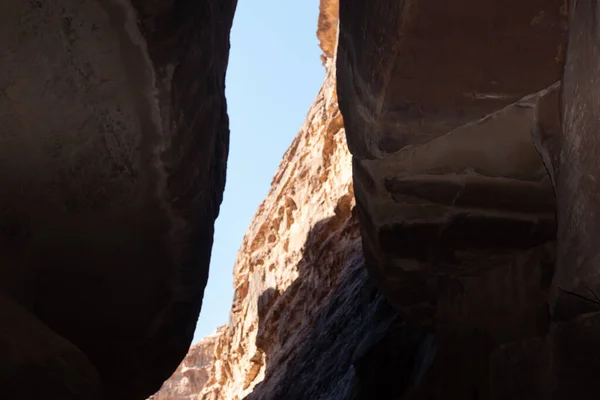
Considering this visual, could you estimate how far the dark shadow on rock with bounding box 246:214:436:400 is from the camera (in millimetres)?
6145

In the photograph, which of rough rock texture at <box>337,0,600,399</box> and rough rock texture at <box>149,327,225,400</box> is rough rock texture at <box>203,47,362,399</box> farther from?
rough rock texture at <box>149,327,225,400</box>

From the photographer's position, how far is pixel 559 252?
3.18 meters

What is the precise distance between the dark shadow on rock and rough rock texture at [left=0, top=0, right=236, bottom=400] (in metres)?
1.91

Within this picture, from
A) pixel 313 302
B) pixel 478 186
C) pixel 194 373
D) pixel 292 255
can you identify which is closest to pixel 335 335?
pixel 313 302

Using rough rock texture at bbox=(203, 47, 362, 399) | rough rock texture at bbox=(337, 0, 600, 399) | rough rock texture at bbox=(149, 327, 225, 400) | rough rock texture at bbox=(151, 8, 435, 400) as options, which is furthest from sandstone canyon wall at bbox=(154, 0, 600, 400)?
rough rock texture at bbox=(149, 327, 225, 400)

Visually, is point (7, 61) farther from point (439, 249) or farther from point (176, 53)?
point (439, 249)

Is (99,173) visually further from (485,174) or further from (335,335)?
(335,335)

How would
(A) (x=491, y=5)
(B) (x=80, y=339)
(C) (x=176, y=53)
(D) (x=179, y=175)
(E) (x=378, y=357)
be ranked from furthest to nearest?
(E) (x=378, y=357), (B) (x=80, y=339), (D) (x=179, y=175), (C) (x=176, y=53), (A) (x=491, y=5)

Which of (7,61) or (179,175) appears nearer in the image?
(7,61)

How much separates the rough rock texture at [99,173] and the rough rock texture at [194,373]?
18209 millimetres

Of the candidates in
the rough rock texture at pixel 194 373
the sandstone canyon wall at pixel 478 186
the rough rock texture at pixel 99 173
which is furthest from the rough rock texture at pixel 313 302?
the rough rock texture at pixel 194 373

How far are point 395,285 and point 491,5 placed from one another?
2107 mm

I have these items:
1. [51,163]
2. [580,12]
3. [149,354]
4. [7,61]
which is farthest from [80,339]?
[580,12]

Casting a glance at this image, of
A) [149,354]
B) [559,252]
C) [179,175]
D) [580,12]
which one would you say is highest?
[179,175]
